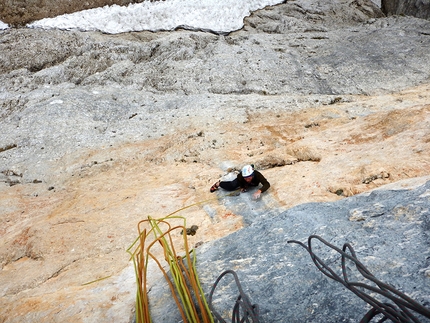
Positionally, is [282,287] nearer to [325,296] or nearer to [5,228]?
[325,296]

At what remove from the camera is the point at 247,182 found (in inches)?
201

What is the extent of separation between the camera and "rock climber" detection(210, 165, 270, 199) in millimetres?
4877

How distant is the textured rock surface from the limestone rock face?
72 centimetres

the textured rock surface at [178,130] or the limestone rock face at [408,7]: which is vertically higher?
the limestone rock face at [408,7]

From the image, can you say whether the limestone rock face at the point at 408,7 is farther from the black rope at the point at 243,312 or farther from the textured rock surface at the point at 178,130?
the black rope at the point at 243,312

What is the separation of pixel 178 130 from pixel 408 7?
13.5 meters

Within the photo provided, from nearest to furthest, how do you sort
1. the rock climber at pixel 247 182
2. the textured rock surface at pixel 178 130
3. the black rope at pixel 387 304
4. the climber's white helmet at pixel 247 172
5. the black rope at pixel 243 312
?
the black rope at pixel 387 304 < the black rope at pixel 243 312 < the textured rock surface at pixel 178 130 < the rock climber at pixel 247 182 < the climber's white helmet at pixel 247 172

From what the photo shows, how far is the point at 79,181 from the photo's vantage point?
22.7 ft

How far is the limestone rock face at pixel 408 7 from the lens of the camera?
44.7 ft

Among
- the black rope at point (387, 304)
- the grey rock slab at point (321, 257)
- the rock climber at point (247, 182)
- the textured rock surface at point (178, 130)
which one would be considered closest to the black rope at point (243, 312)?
the grey rock slab at point (321, 257)

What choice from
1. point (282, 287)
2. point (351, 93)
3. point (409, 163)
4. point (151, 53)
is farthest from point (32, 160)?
point (351, 93)

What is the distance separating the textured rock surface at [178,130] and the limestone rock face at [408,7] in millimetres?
718

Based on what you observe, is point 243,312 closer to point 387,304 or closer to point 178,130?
point 387,304

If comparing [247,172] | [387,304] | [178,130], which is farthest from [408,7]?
[387,304]
